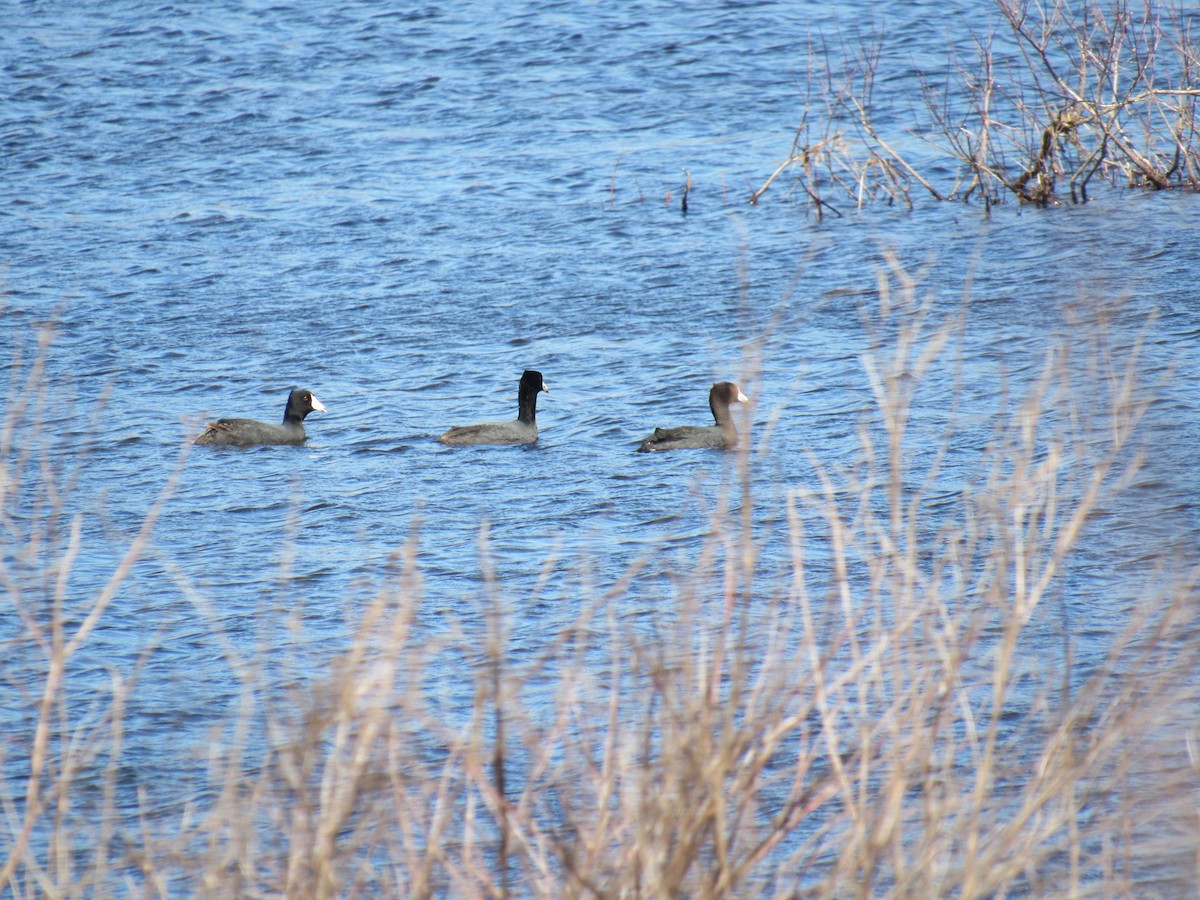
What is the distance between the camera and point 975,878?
336 centimetres

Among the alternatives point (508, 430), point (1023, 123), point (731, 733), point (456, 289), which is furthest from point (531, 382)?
point (731, 733)

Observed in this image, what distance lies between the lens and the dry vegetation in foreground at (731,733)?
342 centimetres

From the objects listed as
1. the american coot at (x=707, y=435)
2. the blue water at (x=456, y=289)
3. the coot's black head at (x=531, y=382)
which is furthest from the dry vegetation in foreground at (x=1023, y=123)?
the coot's black head at (x=531, y=382)

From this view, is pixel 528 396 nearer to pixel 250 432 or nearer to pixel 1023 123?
pixel 250 432

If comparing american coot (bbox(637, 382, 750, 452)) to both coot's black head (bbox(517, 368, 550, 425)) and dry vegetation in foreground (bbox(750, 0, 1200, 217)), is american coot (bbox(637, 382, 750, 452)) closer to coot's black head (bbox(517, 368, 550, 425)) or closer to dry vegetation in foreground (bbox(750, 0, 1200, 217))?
coot's black head (bbox(517, 368, 550, 425))

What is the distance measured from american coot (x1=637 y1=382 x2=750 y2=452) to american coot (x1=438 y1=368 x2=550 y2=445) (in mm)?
1024

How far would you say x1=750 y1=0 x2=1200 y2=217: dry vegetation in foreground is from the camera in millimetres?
15336

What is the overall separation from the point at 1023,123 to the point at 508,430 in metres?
7.83

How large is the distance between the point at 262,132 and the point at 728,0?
8532 millimetres

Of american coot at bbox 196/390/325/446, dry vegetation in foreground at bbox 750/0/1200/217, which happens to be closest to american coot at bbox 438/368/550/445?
american coot at bbox 196/390/325/446

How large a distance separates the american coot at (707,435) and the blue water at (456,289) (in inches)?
6.1

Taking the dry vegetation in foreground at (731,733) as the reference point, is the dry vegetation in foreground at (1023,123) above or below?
above

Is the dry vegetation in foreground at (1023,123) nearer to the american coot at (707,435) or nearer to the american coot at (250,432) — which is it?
the american coot at (707,435)

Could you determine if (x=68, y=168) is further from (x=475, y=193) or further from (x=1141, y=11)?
(x=1141, y=11)
